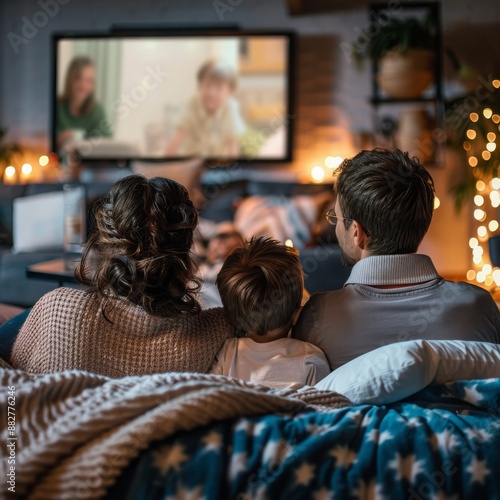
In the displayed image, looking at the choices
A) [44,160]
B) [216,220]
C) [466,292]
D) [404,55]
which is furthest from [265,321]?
[44,160]

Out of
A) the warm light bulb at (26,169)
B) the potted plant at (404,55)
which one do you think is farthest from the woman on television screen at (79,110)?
the potted plant at (404,55)

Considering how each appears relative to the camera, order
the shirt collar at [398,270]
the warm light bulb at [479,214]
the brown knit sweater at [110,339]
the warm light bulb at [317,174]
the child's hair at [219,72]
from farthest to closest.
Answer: the child's hair at [219,72] < the warm light bulb at [317,174] < the warm light bulb at [479,214] < the shirt collar at [398,270] < the brown knit sweater at [110,339]

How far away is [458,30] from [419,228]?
4232 mm

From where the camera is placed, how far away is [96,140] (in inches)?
217

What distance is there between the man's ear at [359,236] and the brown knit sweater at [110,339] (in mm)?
365

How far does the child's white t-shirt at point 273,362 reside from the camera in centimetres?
135

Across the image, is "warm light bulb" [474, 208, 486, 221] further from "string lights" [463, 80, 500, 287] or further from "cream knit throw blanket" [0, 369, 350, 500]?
"cream knit throw blanket" [0, 369, 350, 500]

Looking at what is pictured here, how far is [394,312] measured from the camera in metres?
1.38

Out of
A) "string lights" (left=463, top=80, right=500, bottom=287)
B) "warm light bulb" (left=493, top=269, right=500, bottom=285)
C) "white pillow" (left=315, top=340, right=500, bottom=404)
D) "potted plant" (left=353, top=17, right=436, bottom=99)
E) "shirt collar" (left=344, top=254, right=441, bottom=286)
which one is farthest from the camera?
"potted plant" (left=353, top=17, right=436, bottom=99)

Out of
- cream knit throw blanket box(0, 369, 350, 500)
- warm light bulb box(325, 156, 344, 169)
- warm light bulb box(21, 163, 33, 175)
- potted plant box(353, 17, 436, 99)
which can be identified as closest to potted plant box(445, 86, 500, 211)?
potted plant box(353, 17, 436, 99)

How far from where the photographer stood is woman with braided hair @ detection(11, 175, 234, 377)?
1.30m

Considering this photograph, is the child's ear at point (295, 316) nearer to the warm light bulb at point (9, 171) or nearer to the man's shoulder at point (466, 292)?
the man's shoulder at point (466, 292)

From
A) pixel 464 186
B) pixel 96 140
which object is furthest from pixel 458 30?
pixel 96 140

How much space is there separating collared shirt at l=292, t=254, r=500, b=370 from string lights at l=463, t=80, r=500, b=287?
10.7 feet
